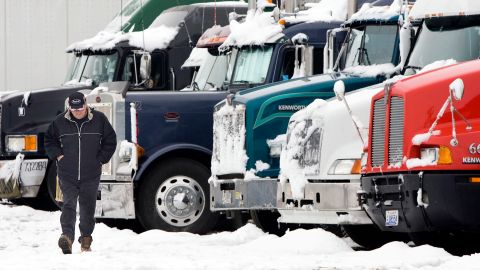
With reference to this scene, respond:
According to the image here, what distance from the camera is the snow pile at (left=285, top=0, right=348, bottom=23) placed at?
19016 mm

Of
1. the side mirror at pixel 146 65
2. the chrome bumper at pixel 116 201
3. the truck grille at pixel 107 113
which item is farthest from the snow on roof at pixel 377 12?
the side mirror at pixel 146 65

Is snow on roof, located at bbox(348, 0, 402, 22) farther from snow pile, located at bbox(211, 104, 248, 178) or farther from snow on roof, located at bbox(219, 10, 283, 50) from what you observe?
snow pile, located at bbox(211, 104, 248, 178)

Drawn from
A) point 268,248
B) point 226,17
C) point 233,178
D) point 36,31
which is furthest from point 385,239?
point 36,31

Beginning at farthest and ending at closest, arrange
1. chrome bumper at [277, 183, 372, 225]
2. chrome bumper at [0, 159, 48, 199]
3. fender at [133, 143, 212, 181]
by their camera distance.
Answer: chrome bumper at [0, 159, 48, 199] → fender at [133, 143, 212, 181] → chrome bumper at [277, 183, 372, 225]

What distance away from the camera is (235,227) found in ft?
62.4

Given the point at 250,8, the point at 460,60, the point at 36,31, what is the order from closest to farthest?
the point at 460,60 < the point at 250,8 < the point at 36,31

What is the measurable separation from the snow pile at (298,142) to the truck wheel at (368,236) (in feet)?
2.32

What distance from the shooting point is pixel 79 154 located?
1542cm

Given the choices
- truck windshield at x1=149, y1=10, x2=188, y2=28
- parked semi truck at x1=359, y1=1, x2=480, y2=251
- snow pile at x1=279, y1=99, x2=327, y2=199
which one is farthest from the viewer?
truck windshield at x1=149, y1=10, x2=188, y2=28

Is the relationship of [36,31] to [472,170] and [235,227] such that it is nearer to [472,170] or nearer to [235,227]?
[235,227]

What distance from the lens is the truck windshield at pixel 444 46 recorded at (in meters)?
14.4

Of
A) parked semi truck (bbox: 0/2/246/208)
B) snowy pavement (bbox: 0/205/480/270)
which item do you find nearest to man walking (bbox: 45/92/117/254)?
snowy pavement (bbox: 0/205/480/270)

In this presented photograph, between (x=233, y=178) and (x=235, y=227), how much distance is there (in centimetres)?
177

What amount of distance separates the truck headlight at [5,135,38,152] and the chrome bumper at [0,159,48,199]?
0.30 m
